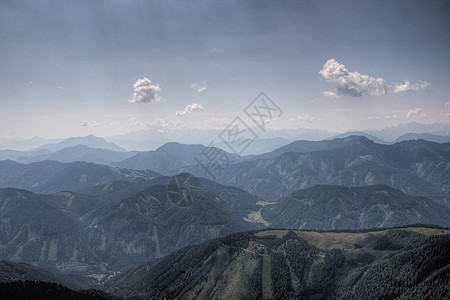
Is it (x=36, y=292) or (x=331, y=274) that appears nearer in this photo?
(x=36, y=292)

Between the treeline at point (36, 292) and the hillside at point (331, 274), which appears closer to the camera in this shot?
the treeline at point (36, 292)

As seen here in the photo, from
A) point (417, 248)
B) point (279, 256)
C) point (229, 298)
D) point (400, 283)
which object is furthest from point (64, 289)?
point (417, 248)

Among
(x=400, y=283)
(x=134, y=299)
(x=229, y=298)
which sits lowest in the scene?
(x=134, y=299)

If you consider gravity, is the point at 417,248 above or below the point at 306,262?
above

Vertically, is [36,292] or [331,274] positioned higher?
[36,292]

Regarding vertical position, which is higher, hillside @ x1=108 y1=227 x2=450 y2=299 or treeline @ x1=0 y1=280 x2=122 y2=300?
treeline @ x1=0 y1=280 x2=122 y2=300

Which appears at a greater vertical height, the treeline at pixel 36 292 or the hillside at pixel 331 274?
the treeline at pixel 36 292

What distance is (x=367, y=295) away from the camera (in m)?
153

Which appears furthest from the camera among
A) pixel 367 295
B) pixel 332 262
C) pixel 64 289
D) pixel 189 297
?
pixel 332 262

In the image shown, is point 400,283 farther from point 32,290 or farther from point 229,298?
point 32,290

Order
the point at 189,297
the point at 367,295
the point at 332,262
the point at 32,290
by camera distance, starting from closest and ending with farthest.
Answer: the point at 32,290 < the point at 367,295 < the point at 189,297 < the point at 332,262

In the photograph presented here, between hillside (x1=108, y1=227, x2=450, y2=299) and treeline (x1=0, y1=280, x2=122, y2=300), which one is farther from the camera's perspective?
hillside (x1=108, y1=227, x2=450, y2=299)

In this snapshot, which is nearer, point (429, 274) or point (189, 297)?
point (429, 274)

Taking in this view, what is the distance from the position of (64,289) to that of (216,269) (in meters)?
98.5
